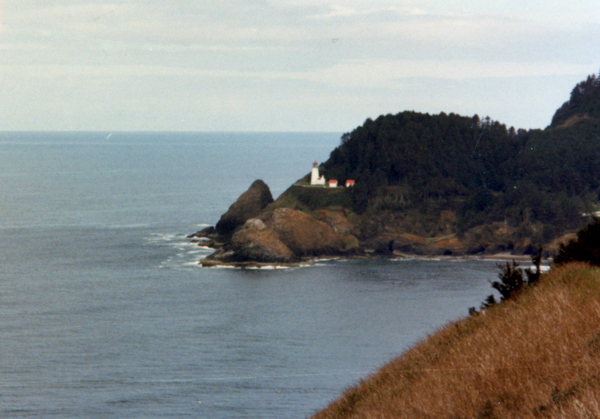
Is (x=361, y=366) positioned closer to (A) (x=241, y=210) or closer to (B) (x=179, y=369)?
(B) (x=179, y=369)

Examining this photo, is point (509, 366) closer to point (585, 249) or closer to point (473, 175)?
point (585, 249)

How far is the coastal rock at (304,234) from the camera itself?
92125mm

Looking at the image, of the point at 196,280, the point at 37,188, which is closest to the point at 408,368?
the point at 196,280

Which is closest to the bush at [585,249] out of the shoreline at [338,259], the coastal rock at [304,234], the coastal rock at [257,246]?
the shoreline at [338,259]

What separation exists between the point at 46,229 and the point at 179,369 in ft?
239

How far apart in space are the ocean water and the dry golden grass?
44.7 feet

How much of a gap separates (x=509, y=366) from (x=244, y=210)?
92317 millimetres

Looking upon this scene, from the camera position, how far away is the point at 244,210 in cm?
10450

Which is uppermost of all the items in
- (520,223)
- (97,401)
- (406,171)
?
(406,171)

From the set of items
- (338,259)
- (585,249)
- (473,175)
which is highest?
(473,175)

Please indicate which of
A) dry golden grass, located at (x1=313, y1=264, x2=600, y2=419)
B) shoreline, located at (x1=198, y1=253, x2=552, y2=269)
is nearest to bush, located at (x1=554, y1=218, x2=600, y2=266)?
dry golden grass, located at (x1=313, y1=264, x2=600, y2=419)

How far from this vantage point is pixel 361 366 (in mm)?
50062

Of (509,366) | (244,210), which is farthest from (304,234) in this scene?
(509,366)

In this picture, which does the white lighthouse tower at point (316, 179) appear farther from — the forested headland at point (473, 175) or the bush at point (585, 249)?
the bush at point (585, 249)
